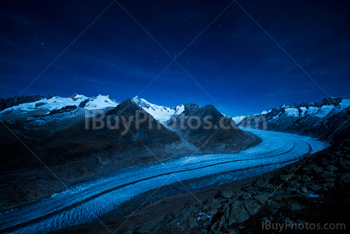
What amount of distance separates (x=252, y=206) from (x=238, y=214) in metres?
1.20

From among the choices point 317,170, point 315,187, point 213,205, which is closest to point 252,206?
point 213,205

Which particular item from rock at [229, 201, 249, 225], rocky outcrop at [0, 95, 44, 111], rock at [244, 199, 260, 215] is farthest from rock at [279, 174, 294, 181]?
rocky outcrop at [0, 95, 44, 111]

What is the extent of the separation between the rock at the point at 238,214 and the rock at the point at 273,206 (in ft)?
5.08

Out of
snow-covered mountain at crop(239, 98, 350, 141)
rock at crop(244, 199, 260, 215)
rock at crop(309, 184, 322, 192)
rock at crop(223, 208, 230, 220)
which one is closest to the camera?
rock at crop(244, 199, 260, 215)

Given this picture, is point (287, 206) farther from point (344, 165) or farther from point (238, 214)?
point (344, 165)

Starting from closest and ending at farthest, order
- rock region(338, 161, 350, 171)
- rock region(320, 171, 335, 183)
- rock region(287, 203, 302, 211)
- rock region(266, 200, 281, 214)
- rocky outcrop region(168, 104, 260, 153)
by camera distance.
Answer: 1. rock region(287, 203, 302, 211)
2. rock region(266, 200, 281, 214)
3. rock region(320, 171, 335, 183)
4. rock region(338, 161, 350, 171)
5. rocky outcrop region(168, 104, 260, 153)

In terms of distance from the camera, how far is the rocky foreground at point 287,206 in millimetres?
7911

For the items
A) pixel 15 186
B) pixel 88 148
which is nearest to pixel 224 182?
pixel 88 148

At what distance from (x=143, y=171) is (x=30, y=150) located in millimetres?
31517

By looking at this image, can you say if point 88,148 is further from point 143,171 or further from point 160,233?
point 160,233

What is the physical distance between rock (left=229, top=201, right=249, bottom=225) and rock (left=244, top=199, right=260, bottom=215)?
284mm

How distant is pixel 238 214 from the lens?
997 centimetres

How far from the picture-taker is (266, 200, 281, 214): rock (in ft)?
30.2

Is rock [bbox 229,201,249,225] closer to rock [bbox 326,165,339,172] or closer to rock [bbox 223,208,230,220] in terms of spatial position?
rock [bbox 223,208,230,220]
